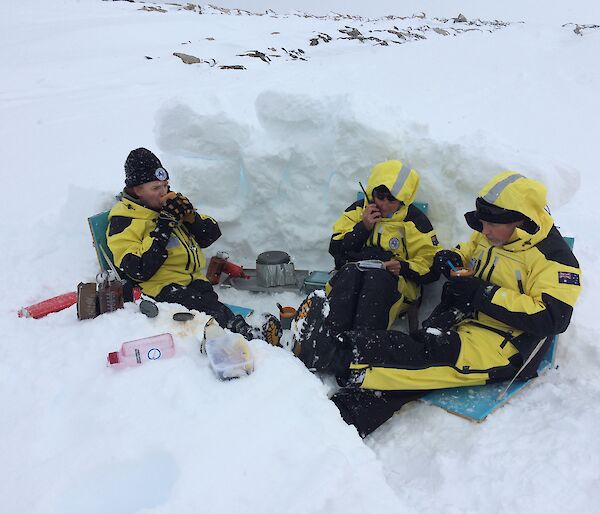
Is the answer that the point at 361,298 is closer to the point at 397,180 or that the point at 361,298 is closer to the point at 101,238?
the point at 397,180

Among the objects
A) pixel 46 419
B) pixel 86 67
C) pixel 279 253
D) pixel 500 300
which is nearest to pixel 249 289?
pixel 279 253

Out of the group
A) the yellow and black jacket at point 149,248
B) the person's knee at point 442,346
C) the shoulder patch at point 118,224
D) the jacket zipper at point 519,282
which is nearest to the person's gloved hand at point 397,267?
the person's knee at point 442,346

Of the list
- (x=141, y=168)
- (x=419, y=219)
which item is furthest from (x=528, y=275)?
(x=141, y=168)

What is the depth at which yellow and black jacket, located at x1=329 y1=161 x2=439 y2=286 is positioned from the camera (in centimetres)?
341

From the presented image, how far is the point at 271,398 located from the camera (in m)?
2.02

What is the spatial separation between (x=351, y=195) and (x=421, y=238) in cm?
99

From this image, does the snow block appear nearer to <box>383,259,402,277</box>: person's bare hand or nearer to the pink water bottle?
<box>383,259,402,277</box>: person's bare hand

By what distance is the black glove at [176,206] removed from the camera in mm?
3484

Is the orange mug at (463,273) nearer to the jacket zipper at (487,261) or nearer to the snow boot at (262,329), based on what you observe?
the jacket zipper at (487,261)

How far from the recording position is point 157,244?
11.0 ft

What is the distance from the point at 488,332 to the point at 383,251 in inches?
39.4

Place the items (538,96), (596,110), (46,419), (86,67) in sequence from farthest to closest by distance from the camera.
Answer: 1. (86,67)
2. (538,96)
3. (596,110)
4. (46,419)

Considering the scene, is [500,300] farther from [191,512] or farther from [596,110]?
[596,110]

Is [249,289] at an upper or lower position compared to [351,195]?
lower
